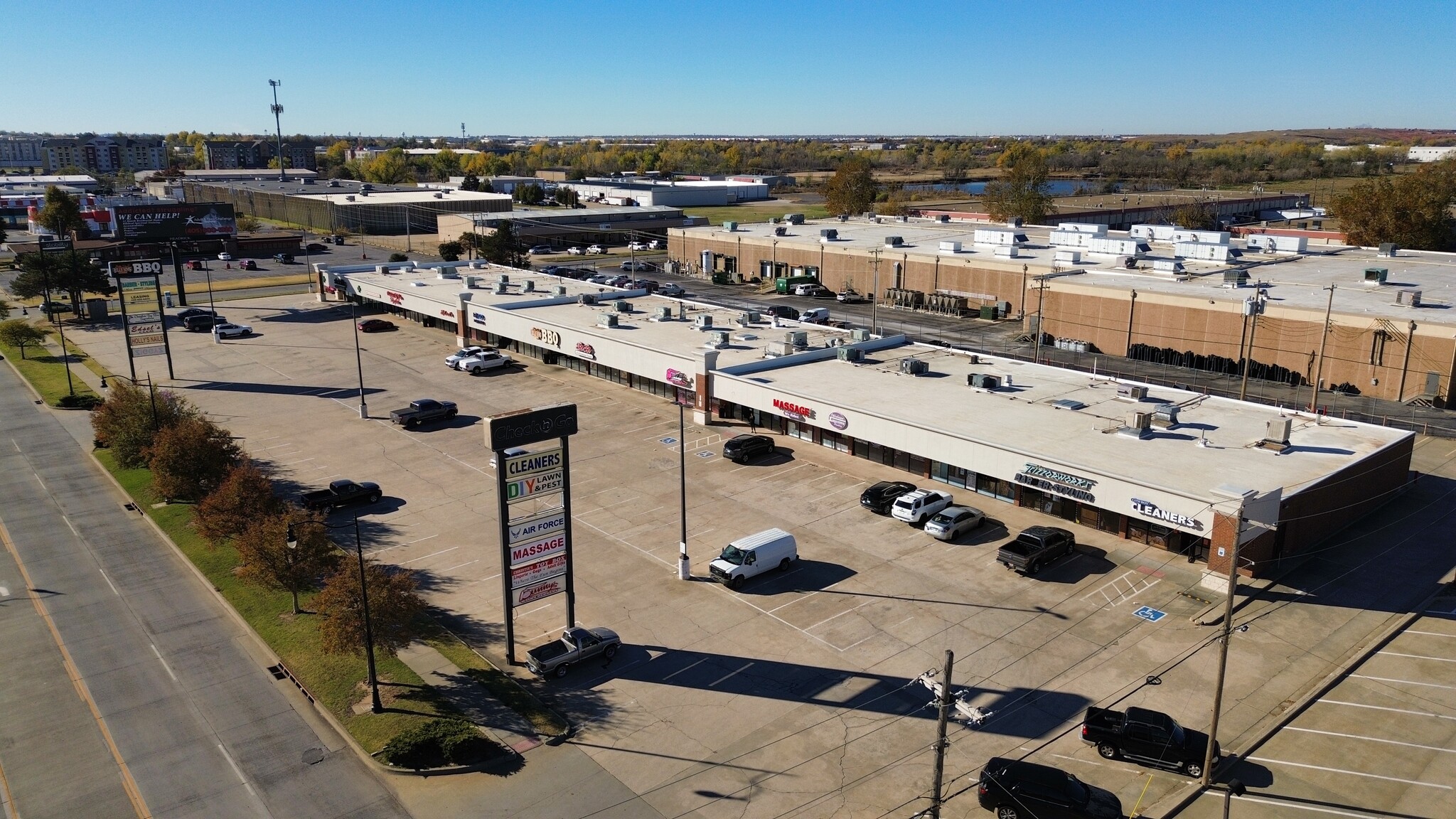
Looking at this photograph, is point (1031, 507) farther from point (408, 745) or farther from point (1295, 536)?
point (408, 745)

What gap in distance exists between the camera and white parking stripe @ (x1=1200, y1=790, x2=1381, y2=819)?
75.4 ft

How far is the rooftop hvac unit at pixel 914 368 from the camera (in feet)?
174

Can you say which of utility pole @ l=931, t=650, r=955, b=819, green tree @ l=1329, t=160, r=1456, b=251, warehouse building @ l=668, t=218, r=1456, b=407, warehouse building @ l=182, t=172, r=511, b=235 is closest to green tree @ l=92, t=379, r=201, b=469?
utility pole @ l=931, t=650, r=955, b=819

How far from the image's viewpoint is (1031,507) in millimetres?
41594

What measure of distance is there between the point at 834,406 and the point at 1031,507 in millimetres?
10629

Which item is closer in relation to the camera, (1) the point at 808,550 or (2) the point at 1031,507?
(1) the point at 808,550

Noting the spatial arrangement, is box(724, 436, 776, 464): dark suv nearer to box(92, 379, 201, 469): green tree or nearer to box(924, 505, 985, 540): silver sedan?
box(924, 505, 985, 540): silver sedan

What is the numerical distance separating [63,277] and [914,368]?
81968 millimetres

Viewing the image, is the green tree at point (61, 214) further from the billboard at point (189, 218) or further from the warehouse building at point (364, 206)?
the warehouse building at point (364, 206)

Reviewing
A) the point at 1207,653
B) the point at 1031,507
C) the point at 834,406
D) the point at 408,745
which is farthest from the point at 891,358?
the point at 408,745

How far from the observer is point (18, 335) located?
7388 cm

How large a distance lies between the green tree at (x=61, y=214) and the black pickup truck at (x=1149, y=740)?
14859cm

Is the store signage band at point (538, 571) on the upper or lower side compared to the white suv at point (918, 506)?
upper

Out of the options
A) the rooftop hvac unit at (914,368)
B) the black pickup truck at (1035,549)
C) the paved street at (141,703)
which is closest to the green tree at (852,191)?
the rooftop hvac unit at (914,368)
